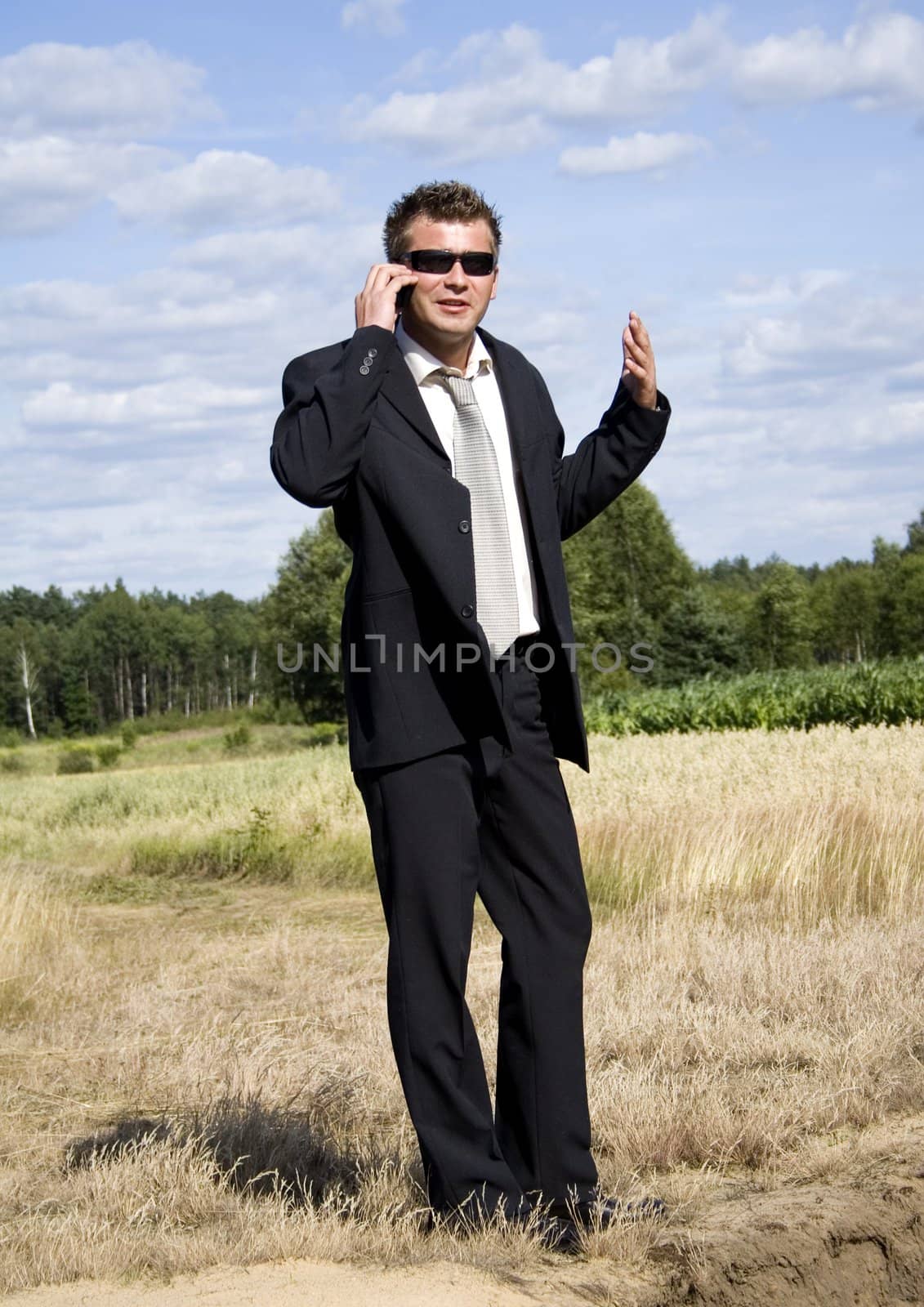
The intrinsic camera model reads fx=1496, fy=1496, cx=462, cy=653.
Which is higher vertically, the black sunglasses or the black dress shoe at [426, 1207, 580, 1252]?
the black sunglasses

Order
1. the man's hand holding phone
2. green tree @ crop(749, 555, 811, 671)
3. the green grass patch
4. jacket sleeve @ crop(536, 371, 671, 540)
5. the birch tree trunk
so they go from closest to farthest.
Result: the man's hand holding phone → jacket sleeve @ crop(536, 371, 671, 540) → the green grass patch → green tree @ crop(749, 555, 811, 671) → the birch tree trunk

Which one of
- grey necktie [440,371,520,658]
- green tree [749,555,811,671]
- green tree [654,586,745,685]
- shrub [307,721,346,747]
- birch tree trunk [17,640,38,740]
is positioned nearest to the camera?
grey necktie [440,371,520,658]

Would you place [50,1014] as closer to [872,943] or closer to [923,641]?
[872,943]

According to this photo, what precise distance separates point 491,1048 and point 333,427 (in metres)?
3.05

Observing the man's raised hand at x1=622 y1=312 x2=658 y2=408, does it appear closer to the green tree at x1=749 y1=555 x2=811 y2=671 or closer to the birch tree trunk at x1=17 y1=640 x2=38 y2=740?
the green tree at x1=749 y1=555 x2=811 y2=671

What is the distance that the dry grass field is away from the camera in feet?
11.6

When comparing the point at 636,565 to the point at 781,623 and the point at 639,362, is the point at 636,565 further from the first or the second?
the point at 639,362

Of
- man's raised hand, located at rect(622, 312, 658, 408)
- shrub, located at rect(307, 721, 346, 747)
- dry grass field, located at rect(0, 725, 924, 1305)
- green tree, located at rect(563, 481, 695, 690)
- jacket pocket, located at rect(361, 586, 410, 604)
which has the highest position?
green tree, located at rect(563, 481, 695, 690)

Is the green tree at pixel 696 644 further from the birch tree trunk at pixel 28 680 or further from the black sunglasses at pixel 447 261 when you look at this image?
the black sunglasses at pixel 447 261

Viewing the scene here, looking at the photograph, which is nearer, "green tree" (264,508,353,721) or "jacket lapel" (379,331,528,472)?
"jacket lapel" (379,331,528,472)

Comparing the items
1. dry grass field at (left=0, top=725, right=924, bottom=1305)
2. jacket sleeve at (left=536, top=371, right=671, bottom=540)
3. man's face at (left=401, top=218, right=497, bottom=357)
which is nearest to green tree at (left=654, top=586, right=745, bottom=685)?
dry grass field at (left=0, top=725, right=924, bottom=1305)

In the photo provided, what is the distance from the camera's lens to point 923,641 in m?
89.4

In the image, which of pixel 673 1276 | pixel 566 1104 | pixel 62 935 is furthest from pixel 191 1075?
pixel 62 935

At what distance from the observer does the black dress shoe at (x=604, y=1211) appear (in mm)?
3550
